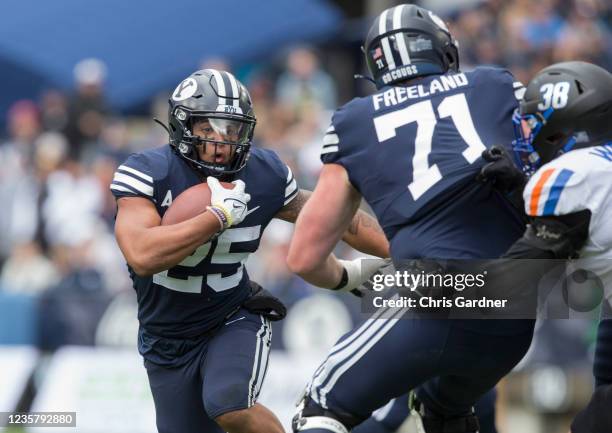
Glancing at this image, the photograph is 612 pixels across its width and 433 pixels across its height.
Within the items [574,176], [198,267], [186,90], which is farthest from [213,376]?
[574,176]

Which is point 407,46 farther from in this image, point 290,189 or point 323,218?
point 290,189

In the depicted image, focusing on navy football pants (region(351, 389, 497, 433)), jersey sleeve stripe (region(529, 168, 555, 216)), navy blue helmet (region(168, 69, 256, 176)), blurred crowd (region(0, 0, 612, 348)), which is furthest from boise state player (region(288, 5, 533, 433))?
blurred crowd (region(0, 0, 612, 348))

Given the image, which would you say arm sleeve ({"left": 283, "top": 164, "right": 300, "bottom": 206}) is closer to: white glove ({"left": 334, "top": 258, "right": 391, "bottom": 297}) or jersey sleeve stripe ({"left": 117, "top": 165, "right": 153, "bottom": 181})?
white glove ({"left": 334, "top": 258, "right": 391, "bottom": 297})

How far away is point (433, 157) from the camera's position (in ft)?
15.3

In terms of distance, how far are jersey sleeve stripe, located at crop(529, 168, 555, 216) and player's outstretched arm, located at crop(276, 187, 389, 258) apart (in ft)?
4.29

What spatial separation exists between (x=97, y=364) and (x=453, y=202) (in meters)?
5.37

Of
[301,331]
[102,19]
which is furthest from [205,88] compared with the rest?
[102,19]

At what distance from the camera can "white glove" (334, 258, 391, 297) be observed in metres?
5.44

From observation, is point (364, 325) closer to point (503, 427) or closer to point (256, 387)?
point (256, 387)

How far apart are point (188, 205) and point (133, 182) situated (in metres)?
0.25

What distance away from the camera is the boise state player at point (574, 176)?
13.9 ft

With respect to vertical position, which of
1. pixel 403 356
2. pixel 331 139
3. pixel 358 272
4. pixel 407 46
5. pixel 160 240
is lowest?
pixel 403 356

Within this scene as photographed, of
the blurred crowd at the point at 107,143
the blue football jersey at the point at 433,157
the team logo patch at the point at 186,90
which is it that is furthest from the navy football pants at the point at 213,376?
the blurred crowd at the point at 107,143

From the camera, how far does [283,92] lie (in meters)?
13.0
